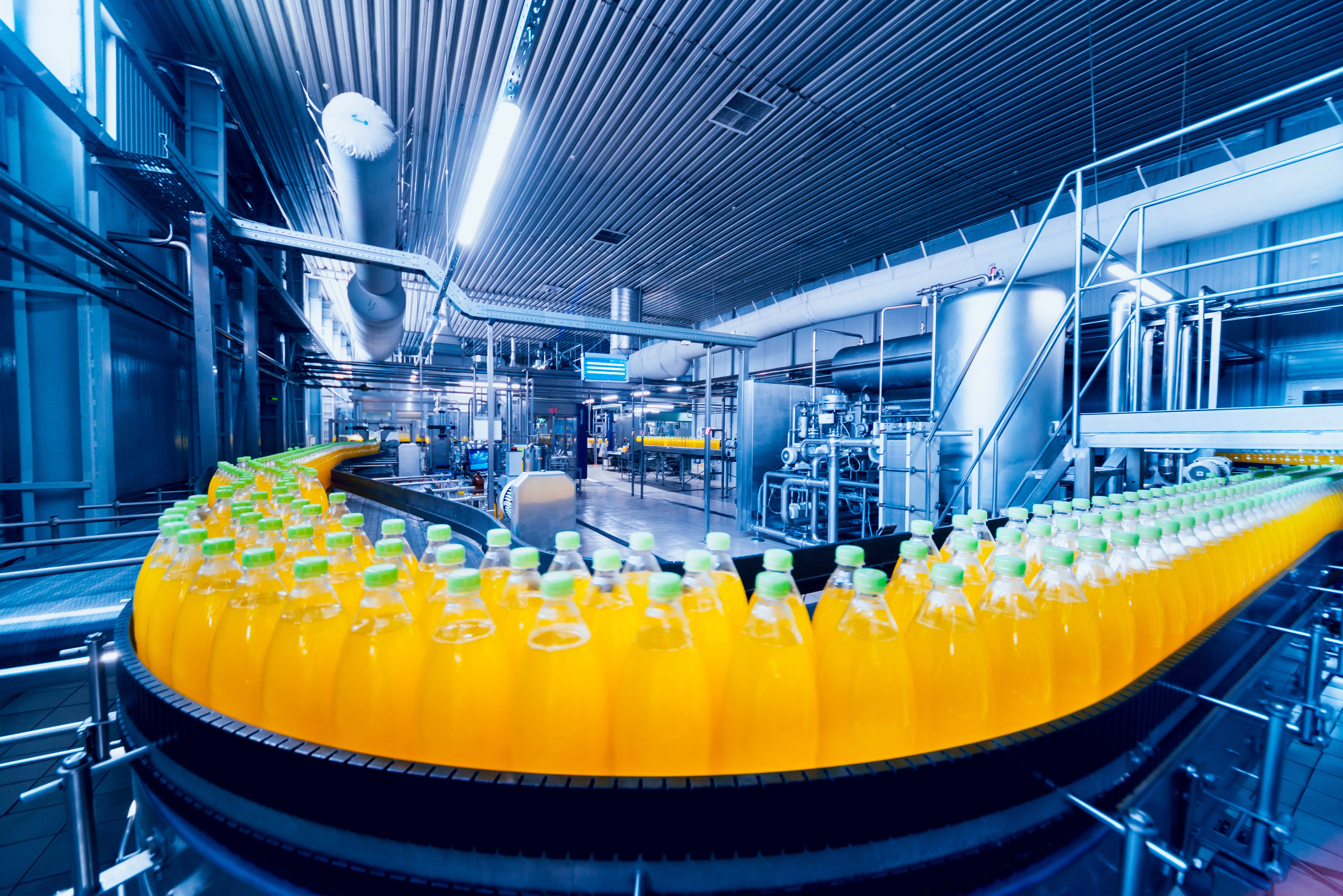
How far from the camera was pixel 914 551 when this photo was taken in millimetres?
735

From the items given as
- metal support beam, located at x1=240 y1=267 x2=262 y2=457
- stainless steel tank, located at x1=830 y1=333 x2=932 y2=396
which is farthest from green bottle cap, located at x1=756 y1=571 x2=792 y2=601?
metal support beam, located at x1=240 y1=267 x2=262 y2=457

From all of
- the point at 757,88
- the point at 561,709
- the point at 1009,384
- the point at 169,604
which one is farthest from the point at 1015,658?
the point at 757,88

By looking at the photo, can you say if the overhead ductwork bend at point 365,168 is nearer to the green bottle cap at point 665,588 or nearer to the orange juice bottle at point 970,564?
the green bottle cap at point 665,588

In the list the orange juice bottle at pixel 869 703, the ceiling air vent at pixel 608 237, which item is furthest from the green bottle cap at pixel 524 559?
the ceiling air vent at pixel 608 237

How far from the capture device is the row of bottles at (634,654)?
1.70ft

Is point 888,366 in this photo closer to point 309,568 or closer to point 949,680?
point 949,680

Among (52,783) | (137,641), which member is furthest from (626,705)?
(137,641)

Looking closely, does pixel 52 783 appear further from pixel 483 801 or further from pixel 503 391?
pixel 503 391

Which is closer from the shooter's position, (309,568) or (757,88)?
(309,568)

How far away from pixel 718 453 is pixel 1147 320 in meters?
5.96

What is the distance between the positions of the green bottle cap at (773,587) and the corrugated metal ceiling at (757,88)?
381 cm

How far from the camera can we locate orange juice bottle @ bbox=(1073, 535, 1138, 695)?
758 millimetres

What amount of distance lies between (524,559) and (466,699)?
158 millimetres

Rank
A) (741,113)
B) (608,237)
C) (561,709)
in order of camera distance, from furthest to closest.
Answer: (608,237), (741,113), (561,709)
